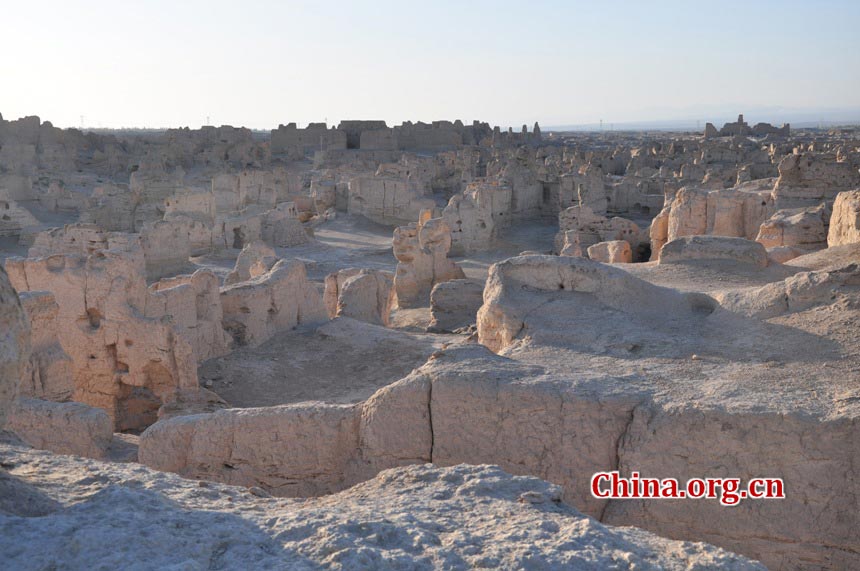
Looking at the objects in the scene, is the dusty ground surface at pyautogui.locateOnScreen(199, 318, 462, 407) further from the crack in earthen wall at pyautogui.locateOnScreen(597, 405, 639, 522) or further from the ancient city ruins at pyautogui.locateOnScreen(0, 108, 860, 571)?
the crack in earthen wall at pyautogui.locateOnScreen(597, 405, 639, 522)

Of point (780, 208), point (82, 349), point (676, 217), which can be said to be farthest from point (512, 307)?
point (780, 208)

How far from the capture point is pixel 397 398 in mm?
5520

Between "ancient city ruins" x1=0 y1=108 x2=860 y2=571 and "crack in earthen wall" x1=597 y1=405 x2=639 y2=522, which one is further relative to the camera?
"crack in earthen wall" x1=597 y1=405 x2=639 y2=522

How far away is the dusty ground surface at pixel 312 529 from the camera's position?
307 centimetres

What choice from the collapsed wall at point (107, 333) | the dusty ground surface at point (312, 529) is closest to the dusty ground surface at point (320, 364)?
the collapsed wall at point (107, 333)

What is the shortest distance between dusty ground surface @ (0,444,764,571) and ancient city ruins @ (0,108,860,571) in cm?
1

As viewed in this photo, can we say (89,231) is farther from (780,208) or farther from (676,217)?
(780,208)

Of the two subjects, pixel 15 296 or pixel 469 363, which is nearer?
pixel 15 296

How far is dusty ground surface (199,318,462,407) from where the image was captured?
990cm

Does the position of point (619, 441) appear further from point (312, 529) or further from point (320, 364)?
point (320, 364)

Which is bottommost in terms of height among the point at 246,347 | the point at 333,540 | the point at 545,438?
the point at 246,347

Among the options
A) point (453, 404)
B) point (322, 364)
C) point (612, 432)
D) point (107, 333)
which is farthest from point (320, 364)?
point (612, 432)

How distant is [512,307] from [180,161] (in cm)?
3518

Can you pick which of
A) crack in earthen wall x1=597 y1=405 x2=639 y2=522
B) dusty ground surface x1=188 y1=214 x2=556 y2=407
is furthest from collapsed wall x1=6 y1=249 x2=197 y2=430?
crack in earthen wall x1=597 y1=405 x2=639 y2=522
